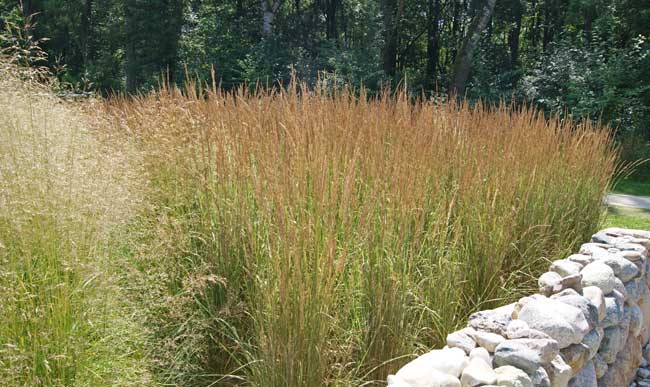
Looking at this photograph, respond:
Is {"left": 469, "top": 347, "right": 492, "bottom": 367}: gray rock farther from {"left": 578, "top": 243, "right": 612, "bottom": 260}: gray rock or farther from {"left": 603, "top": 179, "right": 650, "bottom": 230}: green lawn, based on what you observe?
{"left": 603, "top": 179, "right": 650, "bottom": 230}: green lawn

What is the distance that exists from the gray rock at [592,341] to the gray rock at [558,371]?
0.43 m

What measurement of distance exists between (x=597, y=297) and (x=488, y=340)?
1054mm

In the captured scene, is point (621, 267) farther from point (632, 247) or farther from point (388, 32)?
point (388, 32)

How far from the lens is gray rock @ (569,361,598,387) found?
2694mm

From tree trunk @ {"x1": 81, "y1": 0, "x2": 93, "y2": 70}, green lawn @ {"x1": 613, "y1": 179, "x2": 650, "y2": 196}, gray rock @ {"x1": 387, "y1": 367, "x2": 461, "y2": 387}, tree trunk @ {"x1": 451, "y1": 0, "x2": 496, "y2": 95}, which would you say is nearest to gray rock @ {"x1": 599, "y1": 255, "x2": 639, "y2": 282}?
gray rock @ {"x1": 387, "y1": 367, "x2": 461, "y2": 387}

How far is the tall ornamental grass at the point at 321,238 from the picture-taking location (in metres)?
2.09

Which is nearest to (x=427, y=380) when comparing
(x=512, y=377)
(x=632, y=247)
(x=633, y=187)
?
(x=512, y=377)

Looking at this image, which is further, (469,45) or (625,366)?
(469,45)

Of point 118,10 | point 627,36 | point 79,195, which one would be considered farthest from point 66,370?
point 118,10

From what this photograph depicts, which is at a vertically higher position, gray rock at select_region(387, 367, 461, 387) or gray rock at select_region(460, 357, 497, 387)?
gray rock at select_region(387, 367, 461, 387)

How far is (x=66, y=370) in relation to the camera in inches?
82.4

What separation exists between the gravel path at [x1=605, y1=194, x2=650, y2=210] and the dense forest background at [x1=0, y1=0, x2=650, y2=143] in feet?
10.2

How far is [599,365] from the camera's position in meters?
3.09

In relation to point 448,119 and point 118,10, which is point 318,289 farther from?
point 118,10
